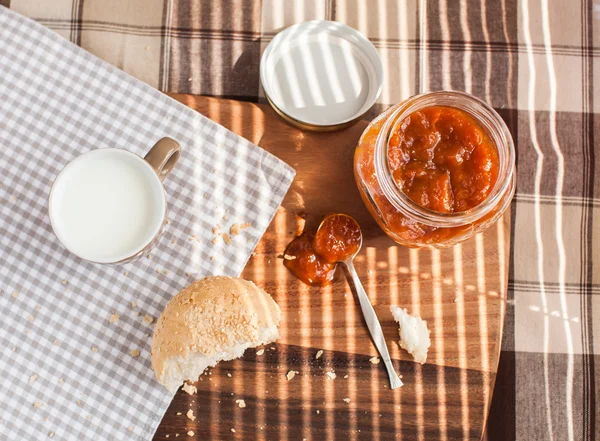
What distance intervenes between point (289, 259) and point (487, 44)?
87cm

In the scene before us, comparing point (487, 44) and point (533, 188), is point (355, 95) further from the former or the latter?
point (533, 188)

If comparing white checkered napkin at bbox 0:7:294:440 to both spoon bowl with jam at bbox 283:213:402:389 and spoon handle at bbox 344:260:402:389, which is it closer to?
spoon bowl with jam at bbox 283:213:402:389

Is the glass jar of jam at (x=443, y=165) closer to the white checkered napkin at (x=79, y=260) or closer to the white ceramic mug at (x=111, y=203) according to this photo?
the white checkered napkin at (x=79, y=260)

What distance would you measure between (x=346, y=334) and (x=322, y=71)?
671 mm

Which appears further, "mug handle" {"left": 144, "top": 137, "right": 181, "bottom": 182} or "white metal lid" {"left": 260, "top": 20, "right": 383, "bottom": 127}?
"white metal lid" {"left": 260, "top": 20, "right": 383, "bottom": 127}

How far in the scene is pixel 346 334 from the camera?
1.38m

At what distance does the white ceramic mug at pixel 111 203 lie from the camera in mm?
1215

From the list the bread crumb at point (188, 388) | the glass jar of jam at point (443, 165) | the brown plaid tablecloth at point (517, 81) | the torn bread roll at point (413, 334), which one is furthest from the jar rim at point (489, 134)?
the bread crumb at point (188, 388)

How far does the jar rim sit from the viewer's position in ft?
3.72

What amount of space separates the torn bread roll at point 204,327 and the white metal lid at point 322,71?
50 cm

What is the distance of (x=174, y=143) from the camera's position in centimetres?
124

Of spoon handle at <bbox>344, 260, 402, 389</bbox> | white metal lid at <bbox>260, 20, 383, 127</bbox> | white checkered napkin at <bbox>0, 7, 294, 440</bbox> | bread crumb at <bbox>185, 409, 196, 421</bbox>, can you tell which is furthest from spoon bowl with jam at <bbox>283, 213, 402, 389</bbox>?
bread crumb at <bbox>185, 409, 196, 421</bbox>

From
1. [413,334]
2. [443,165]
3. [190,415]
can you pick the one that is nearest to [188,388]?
[190,415]

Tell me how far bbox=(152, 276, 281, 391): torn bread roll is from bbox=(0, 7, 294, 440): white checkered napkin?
0.12 m
